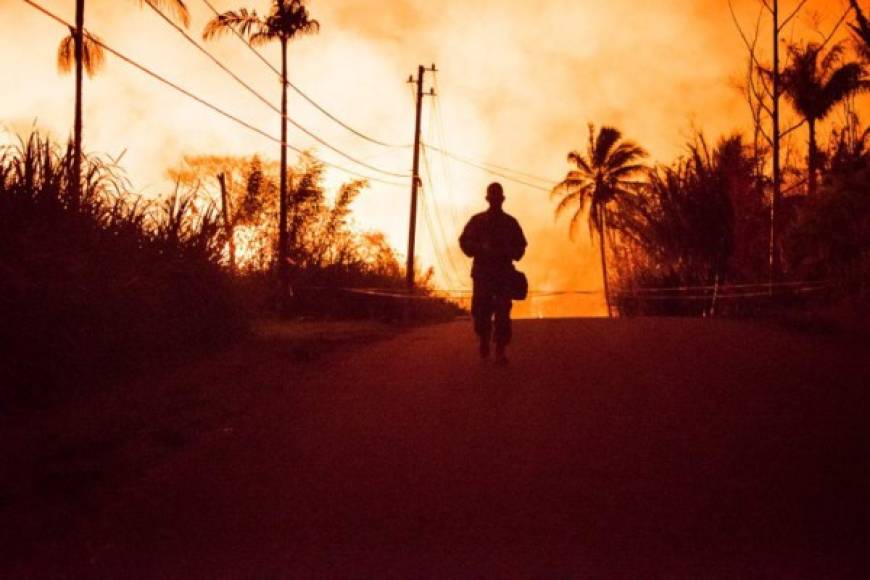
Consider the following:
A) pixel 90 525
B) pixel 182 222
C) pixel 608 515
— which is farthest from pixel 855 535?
pixel 182 222

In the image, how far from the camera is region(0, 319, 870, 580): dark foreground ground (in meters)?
4.65

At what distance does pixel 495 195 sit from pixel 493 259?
0.72 m

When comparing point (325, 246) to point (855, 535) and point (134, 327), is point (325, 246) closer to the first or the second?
point (134, 327)

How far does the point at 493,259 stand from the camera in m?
11.1

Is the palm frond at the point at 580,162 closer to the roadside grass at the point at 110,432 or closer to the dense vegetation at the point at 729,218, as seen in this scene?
the dense vegetation at the point at 729,218

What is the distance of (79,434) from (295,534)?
3531mm

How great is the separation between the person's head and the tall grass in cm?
392

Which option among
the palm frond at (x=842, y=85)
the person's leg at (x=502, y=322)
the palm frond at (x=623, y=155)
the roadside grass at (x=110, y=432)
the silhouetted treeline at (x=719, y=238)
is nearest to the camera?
the roadside grass at (x=110, y=432)

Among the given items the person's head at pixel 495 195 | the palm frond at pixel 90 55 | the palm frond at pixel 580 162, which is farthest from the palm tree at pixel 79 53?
the palm frond at pixel 580 162

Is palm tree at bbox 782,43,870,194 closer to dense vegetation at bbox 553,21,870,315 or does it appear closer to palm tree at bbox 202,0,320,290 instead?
dense vegetation at bbox 553,21,870,315

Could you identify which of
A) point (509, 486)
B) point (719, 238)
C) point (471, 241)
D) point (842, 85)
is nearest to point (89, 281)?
point (471, 241)

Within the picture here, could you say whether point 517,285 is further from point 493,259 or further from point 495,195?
point 495,195

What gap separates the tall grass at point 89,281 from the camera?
897cm

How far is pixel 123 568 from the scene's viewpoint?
15.4ft
